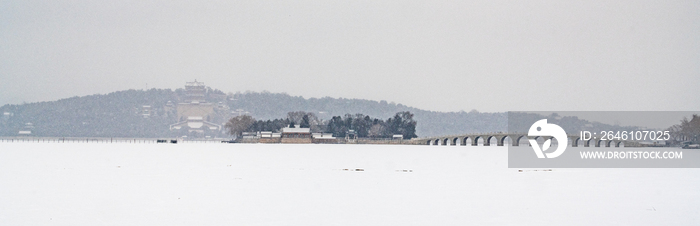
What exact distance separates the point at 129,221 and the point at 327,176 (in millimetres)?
17382

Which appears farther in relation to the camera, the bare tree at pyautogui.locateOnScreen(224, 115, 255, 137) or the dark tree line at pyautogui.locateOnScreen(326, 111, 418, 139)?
the bare tree at pyautogui.locateOnScreen(224, 115, 255, 137)

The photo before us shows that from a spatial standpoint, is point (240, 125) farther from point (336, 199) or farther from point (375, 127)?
point (336, 199)

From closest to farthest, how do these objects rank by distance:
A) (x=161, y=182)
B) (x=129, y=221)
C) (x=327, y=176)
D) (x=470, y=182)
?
1. (x=129, y=221)
2. (x=161, y=182)
3. (x=470, y=182)
4. (x=327, y=176)

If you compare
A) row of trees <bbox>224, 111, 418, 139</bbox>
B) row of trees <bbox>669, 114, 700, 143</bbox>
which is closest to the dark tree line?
row of trees <bbox>224, 111, 418, 139</bbox>

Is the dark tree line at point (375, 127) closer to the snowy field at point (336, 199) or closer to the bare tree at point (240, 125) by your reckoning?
the bare tree at point (240, 125)

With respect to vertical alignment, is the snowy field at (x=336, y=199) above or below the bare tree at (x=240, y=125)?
below

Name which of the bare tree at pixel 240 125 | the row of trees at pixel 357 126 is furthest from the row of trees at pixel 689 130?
the bare tree at pixel 240 125

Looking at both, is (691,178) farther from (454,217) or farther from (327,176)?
(454,217)

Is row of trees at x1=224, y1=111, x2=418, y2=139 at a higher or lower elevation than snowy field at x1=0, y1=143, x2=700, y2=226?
higher

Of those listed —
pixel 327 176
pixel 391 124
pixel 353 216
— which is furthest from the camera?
pixel 391 124

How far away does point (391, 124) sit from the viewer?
14625cm

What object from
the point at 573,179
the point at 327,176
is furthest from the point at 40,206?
the point at 573,179

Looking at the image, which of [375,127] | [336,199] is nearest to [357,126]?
[375,127]

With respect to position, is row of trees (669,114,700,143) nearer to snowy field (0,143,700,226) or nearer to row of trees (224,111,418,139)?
row of trees (224,111,418,139)
